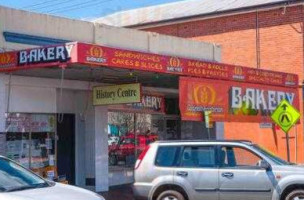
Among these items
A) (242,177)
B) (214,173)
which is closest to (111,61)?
(214,173)

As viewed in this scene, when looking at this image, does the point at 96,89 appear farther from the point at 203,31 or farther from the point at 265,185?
the point at 203,31

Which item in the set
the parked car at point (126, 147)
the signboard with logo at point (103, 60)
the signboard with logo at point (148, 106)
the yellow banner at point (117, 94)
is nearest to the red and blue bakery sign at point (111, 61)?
the signboard with logo at point (103, 60)

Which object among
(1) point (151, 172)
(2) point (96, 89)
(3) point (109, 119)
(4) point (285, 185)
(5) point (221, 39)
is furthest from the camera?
(5) point (221, 39)

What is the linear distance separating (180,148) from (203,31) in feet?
62.2

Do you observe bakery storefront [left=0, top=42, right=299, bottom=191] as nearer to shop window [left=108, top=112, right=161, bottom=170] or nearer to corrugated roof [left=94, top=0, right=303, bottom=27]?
shop window [left=108, top=112, right=161, bottom=170]

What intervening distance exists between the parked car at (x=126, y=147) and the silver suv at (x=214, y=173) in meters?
6.13

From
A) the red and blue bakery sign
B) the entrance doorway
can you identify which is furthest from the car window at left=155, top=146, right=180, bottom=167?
the entrance doorway

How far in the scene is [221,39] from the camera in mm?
31016

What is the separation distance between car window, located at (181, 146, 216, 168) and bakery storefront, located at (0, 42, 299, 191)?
A: 2.72m

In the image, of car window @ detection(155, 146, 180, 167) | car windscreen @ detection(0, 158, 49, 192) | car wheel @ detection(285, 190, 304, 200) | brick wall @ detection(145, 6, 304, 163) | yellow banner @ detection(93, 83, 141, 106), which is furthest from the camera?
brick wall @ detection(145, 6, 304, 163)

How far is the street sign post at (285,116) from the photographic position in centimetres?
1912

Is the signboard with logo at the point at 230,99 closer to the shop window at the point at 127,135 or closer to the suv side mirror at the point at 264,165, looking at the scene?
the shop window at the point at 127,135

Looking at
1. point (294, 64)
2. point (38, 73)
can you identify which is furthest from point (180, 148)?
point (294, 64)

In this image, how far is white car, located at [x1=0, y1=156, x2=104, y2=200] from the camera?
7711 millimetres
